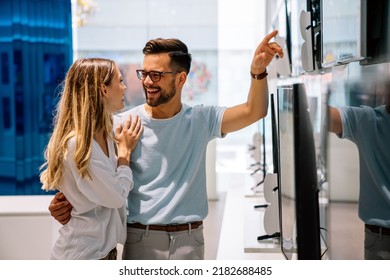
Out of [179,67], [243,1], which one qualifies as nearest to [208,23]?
[243,1]

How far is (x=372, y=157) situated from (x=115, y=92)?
80 cm

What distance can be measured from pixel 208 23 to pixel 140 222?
5757mm

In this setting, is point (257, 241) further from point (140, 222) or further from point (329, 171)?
point (329, 171)

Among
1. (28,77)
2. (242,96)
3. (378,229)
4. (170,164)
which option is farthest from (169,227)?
(242,96)

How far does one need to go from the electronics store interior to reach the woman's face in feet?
1.51

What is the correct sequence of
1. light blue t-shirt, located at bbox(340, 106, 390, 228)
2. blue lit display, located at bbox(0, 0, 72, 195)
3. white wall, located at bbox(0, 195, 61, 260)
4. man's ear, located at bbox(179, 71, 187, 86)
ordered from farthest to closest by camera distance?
blue lit display, located at bbox(0, 0, 72, 195)
white wall, located at bbox(0, 195, 61, 260)
man's ear, located at bbox(179, 71, 187, 86)
light blue t-shirt, located at bbox(340, 106, 390, 228)

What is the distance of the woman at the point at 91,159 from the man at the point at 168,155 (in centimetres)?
6

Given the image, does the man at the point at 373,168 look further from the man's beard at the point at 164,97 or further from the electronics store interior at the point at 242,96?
the man's beard at the point at 164,97

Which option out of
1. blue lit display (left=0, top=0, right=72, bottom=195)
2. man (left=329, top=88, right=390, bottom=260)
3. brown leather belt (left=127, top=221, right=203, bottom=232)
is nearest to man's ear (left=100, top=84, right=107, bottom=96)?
brown leather belt (left=127, top=221, right=203, bottom=232)

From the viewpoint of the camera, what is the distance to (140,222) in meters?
1.81

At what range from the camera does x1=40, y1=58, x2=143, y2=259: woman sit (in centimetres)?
162

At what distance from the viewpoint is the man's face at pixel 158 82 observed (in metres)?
1.78

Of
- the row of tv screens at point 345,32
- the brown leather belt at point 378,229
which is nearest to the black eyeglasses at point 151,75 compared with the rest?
the row of tv screens at point 345,32

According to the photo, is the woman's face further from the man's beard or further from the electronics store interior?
the electronics store interior
